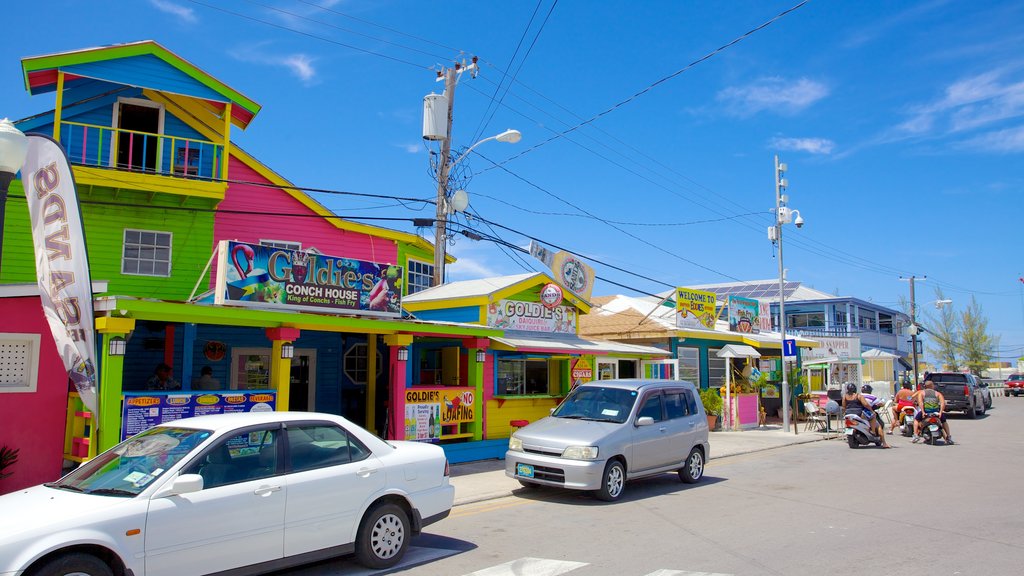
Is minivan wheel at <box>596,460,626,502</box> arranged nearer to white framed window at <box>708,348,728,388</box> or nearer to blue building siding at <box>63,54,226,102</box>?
blue building siding at <box>63,54,226,102</box>

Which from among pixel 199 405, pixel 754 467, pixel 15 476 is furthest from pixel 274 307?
pixel 754 467

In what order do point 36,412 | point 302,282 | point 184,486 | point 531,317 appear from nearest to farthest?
point 184,486
point 36,412
point 302,282
point 531,317

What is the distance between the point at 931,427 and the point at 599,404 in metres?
12.0

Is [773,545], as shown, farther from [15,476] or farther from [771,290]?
[771,290]

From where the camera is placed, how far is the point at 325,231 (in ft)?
62.9

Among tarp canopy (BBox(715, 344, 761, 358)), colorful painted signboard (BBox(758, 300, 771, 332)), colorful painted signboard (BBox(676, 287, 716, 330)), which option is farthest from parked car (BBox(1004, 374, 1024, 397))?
colorful painted signboard (BBox(676, 287, 716, 330))

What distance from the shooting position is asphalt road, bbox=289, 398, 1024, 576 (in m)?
6.95

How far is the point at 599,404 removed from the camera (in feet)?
38.5

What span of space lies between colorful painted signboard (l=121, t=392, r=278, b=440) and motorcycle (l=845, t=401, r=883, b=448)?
13.7 metres

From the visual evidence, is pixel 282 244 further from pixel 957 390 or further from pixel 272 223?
pixel 957 390

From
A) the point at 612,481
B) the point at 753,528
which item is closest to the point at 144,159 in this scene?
the point at 612,481

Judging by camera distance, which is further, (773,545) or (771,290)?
(771,290)

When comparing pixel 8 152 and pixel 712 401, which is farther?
pixel 712 401

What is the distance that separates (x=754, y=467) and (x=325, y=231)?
1202 centimetres
